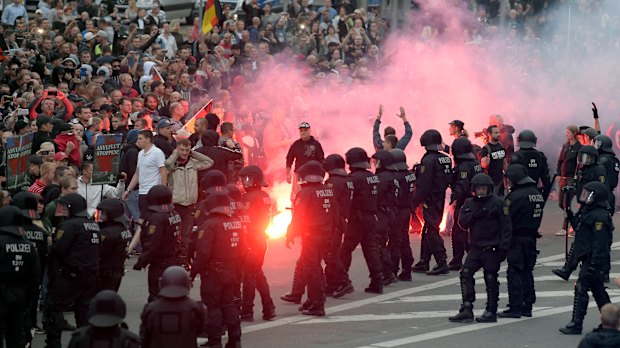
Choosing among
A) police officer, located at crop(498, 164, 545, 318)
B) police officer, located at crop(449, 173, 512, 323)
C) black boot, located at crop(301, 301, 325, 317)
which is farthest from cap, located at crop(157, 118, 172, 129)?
police officer, located at crop(498, 164, 545, 318)

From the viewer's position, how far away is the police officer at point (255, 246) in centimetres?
1502

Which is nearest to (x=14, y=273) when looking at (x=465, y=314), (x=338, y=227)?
(x=338, y=227)

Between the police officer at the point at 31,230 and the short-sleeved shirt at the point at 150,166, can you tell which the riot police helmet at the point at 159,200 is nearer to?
the police officer at the point at 31,230

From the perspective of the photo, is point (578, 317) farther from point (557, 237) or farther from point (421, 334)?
point (557, 237)

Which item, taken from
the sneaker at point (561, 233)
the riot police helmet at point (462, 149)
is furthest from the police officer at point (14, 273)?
the sneaker at point (561, 233)

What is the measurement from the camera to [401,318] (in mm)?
15539

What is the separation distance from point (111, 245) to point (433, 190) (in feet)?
19.5

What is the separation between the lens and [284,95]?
2562cm

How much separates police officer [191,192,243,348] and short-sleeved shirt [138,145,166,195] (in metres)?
4.76

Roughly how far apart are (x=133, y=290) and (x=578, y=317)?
5706 millimetres

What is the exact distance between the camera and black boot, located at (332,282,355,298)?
55.0 feet

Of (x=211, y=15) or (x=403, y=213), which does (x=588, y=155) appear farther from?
(x=211, y=15)

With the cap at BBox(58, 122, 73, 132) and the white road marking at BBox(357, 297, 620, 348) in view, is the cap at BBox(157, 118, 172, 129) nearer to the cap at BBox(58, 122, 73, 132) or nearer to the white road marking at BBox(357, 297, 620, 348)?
the cap at BBox(58, 122, 73, 132)

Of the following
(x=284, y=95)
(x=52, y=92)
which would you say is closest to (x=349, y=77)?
(x=284, y=95)
